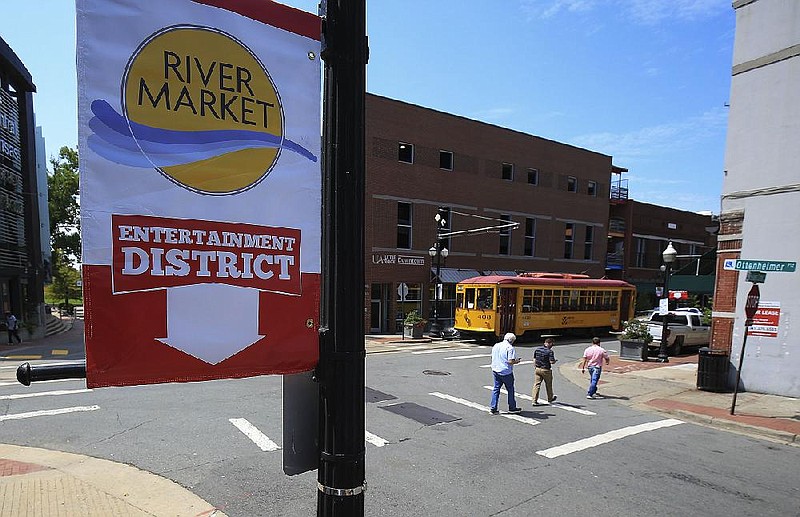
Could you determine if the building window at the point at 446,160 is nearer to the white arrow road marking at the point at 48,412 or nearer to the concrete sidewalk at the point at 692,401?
the concrete sidewalk at the point at 692,401

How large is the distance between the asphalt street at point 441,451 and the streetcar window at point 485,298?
991 cm

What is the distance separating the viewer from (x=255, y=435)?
7488 millimetres

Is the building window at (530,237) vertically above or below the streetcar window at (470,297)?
above

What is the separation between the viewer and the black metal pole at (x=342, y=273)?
191cm

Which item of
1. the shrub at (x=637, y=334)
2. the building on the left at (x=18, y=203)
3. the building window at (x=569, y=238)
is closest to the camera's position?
the shrub at (x=637, y=334)

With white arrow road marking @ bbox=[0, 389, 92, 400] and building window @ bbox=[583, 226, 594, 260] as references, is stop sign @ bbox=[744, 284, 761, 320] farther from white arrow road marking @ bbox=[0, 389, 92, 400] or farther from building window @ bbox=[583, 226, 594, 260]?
building window @ bbox=[583, 226, 594, 260]

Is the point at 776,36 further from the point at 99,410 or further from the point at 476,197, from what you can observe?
the point at 476,197

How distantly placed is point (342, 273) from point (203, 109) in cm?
83

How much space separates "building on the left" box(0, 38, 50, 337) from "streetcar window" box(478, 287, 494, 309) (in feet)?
77.6

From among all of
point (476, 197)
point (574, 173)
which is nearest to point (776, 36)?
point (476, 197)

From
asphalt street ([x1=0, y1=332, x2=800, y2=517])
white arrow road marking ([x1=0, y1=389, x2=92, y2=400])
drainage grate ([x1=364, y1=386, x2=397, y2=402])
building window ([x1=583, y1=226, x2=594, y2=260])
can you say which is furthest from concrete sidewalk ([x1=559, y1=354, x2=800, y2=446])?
building window ([x1=583, y1=226, x2=594, y2=260])

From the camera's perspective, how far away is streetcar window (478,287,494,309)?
2089cm

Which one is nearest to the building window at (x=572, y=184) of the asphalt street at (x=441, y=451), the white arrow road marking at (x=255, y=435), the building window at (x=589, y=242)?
the building window at (x=589, y=242)

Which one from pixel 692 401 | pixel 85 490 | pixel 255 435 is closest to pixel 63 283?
pixel 255 435
